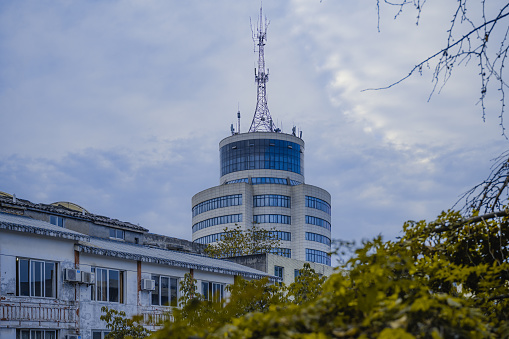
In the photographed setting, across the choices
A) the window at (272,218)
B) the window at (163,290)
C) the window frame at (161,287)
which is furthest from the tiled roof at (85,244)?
the window at (272,218)

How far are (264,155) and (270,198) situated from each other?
794cm

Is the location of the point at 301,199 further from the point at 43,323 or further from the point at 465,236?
the point at 465,236

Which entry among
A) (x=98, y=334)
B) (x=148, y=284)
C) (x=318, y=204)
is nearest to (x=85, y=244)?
(x=98, y=334)

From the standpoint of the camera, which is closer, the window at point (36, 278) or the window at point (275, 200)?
the window at point (36, 278)

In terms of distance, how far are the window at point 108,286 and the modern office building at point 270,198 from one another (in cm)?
8614

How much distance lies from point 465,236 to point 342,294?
11.8ft

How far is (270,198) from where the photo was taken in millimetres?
119188

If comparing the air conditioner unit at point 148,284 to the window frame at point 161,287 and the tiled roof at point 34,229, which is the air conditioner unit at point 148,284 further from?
the tiled roof at point 34,229

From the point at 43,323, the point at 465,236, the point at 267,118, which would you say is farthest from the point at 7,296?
the point at 267,118

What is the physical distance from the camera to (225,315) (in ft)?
36.1

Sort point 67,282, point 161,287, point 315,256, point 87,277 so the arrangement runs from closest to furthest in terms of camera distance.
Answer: point 67,282, point 87,277, point 161,287, point 315,256

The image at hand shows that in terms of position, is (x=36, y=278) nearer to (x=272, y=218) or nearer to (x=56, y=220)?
(x=56, y=220)

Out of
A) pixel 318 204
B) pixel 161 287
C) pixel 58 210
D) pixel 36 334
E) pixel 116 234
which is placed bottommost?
pixel 36 334

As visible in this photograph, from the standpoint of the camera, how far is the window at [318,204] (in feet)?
388
